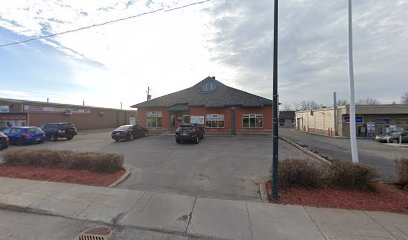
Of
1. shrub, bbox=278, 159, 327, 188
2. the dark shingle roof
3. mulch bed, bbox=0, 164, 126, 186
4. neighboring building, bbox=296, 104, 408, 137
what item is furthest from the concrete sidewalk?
neighboring building, bbox=296, 104, 408, 137

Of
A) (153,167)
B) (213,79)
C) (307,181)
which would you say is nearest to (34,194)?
(153,167)

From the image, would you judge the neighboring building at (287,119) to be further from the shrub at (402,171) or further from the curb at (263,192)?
the curb at (263,192)

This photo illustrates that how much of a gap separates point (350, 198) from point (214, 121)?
2044cm

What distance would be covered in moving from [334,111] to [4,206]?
35078 millimetres

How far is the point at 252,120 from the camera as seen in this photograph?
84.2 feet

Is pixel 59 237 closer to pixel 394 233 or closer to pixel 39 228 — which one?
pixel 39 228

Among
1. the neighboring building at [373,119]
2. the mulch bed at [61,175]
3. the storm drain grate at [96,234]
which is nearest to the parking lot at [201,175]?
the mulch bed at [61,175]

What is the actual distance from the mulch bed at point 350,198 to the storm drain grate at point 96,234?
407cm

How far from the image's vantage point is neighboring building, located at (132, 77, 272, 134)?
25.5m

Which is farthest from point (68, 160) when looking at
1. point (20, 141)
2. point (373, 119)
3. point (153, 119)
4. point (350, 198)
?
point (373, 119)

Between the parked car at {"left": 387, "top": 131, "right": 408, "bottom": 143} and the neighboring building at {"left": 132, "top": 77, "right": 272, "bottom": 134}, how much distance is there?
1279cm

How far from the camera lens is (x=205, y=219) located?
481 centimetres

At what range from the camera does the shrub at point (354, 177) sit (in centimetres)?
654

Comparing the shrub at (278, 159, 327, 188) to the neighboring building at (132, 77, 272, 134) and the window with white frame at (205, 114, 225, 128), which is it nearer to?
the neighboring building at (132, 77, 272, 134)
